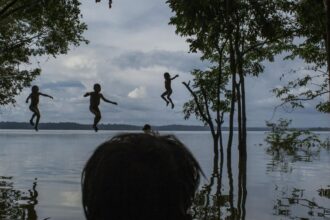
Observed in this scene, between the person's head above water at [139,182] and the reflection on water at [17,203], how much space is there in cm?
1327

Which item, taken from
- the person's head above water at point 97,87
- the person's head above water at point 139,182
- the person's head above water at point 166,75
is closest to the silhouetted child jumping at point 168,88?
the person's head above water at point 166,75

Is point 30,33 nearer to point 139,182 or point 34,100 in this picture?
point 34,100

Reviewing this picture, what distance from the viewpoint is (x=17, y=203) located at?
17.5 meters

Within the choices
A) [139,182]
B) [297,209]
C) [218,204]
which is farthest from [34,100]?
[139,182]

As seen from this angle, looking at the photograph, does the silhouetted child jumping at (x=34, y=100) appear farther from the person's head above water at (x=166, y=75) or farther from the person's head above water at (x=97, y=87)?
the person's head above water at (x=166, y=75)

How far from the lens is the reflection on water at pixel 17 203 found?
1498cm

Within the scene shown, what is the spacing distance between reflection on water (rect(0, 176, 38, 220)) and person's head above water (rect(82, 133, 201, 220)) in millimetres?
13272

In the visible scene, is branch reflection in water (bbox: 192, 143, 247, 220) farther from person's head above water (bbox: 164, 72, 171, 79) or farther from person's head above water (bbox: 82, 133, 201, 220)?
person's head above water (bbox: 82, 133, 201, 220)

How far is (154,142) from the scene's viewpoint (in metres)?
2.03

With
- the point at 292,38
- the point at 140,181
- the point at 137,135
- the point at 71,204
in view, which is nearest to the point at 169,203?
the point at 140,181

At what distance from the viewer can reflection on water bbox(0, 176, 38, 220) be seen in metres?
15.0

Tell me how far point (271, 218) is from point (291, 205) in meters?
2.80

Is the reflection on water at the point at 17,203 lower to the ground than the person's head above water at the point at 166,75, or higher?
lower

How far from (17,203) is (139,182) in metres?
16.5
